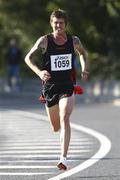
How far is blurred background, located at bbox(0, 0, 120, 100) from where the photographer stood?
31234mm

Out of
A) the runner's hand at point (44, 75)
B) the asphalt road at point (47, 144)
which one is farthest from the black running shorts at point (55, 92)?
the asphalt road at point (47, 144)

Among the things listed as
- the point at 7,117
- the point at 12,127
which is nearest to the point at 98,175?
the point at 12,127

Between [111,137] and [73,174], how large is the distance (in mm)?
4769

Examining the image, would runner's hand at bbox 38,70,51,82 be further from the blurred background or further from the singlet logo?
the blurred background

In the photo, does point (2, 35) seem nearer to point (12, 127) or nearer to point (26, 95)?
point (26, 95)

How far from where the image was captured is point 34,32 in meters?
34.5

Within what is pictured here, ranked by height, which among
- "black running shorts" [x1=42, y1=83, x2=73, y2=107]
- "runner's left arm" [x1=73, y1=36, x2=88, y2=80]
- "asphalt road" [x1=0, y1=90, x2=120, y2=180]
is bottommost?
"asphalt road" [x1=0, y1=90, x2=120, y2=180]

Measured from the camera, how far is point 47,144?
13.9 meters

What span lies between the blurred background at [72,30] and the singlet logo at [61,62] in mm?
18995

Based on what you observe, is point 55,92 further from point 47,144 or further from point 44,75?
point 47,144

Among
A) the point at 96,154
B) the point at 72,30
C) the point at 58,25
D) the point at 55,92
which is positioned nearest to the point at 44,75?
the point at 55,92

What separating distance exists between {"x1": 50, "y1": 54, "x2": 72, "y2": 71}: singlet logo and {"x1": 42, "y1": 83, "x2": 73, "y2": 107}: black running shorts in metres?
0.21

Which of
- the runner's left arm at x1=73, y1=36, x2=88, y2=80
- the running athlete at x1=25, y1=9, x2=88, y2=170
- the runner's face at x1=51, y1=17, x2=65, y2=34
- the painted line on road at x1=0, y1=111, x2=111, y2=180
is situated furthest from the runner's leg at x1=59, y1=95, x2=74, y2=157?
the runner's face at x1=51, y1=17, x2=65, y2=34

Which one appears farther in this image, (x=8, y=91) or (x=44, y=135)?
(x=8, y=91)
